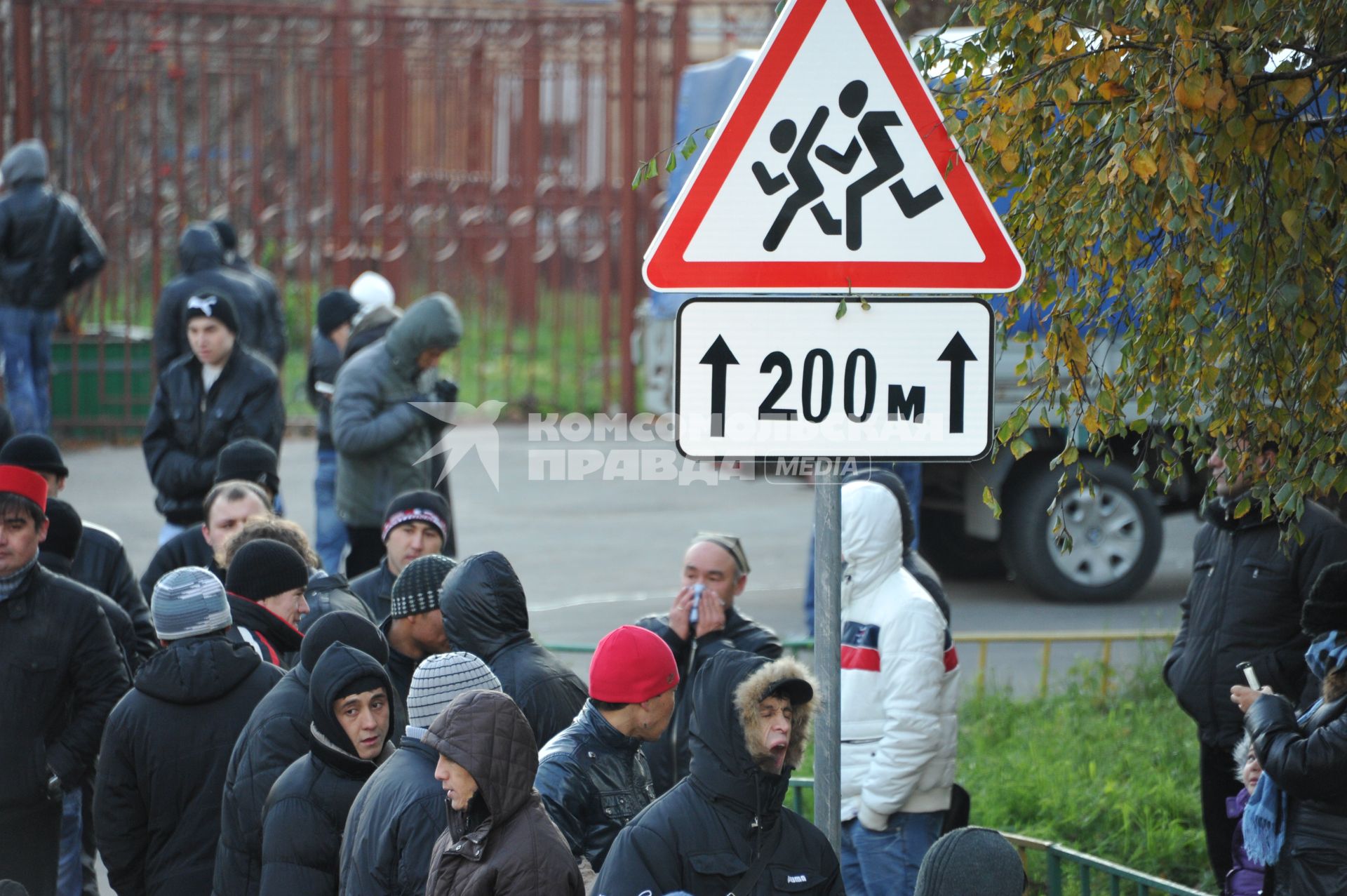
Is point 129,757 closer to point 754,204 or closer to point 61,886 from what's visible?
point 61,886

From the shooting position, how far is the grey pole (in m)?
3.04

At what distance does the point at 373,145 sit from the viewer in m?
16.9

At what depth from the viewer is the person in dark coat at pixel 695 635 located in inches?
228

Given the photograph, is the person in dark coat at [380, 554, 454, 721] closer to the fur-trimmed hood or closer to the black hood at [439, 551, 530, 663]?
the black hood at [439, 551, 530, 663]

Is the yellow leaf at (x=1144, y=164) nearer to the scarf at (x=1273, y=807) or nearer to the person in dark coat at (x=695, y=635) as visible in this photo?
the scarf at (x=1273, y=807)

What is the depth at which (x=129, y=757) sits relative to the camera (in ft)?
15.5

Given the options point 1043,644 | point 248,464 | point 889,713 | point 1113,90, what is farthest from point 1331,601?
point 1043,644

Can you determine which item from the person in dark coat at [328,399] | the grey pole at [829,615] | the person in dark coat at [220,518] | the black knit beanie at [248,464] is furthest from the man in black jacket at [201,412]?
the grey pole at [829,615]

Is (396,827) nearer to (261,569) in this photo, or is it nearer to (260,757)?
(260,757)

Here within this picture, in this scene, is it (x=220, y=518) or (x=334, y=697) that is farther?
(x=220, y=518)

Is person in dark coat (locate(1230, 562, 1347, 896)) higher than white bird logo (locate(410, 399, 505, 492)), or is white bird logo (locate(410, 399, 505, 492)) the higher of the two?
person in dark coat (locate(1230, 562, 1347, 896))

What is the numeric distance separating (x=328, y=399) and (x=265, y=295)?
8.32 ft

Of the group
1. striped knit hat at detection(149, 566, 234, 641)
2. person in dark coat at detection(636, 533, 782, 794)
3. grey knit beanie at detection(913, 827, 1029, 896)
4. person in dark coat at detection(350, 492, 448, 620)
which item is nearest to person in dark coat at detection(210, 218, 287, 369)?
person in dark coat at detection(350, 492, 448, 620)

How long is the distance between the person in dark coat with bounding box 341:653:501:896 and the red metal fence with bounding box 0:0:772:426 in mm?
12186
